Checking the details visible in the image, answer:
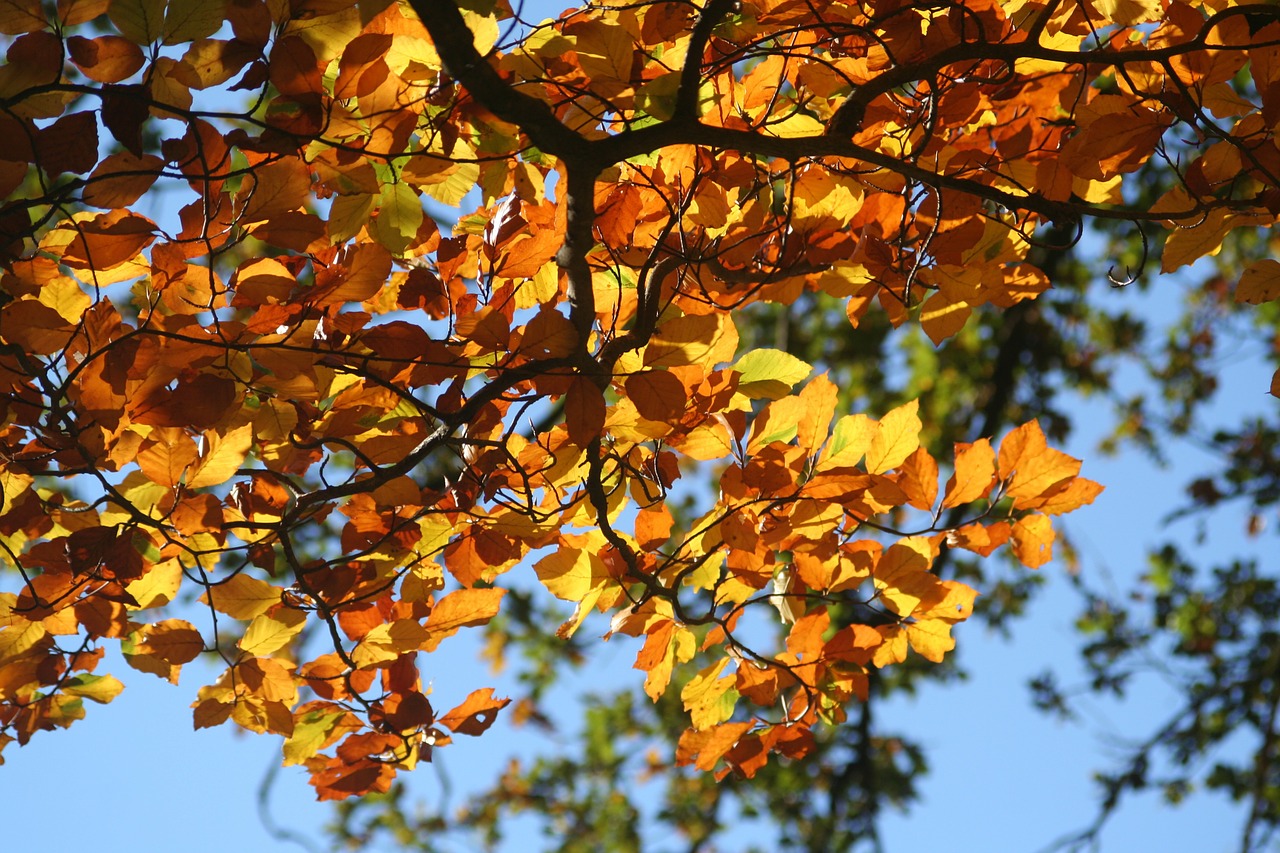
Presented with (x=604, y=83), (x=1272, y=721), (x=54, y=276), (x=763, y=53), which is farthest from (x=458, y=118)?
(x=1272, y=721)

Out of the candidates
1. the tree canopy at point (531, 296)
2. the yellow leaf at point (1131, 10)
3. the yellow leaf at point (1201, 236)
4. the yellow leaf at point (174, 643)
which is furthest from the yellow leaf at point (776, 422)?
the yellow leaf at point (174, 643)

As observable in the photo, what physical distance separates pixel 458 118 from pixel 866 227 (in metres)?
0.64

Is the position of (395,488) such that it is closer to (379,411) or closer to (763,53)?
(379,411)

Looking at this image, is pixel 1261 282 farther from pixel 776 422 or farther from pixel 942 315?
pixel 776 422

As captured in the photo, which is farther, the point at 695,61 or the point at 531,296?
the point at 531,296

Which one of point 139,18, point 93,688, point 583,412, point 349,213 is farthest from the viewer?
point 93,688

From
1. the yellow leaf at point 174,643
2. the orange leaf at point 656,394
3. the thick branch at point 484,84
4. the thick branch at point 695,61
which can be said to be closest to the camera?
the thick branch at point 484,84

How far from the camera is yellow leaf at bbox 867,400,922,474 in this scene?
1.44 meters

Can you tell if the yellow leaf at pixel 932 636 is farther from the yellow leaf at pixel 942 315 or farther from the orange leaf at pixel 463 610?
the orange leaf at pixel 463 610

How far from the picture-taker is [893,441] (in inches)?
57.2

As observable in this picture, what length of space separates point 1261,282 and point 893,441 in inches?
20.6

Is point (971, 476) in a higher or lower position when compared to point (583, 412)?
higher

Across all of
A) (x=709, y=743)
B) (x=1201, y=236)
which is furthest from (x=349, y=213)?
(x=1201, y=236)

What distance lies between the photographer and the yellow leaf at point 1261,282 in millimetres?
1306
